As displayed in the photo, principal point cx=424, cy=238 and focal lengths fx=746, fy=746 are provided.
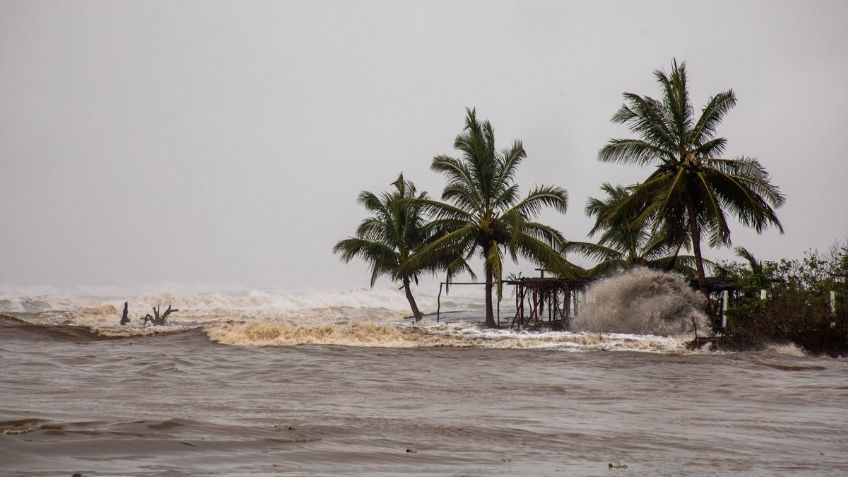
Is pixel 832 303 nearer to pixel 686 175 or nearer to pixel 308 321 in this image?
pixel 686 175

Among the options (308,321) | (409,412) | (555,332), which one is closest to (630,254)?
(555,332)

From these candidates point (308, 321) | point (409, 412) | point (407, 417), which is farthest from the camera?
point (308, 321)

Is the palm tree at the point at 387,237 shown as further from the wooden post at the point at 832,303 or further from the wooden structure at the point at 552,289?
the wooden post at the point at 832,303

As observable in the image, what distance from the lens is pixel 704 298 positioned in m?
25.6

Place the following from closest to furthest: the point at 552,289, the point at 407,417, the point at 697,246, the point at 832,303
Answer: the point at 407,417 < the point at 832,303 < the point at 697,246 < the point at 552,289

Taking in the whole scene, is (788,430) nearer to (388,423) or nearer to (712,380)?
(388,423)

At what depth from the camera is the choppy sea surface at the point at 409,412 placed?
436 cm

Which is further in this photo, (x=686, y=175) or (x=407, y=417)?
(x=686, y=175)

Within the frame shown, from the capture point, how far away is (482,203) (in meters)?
31.6

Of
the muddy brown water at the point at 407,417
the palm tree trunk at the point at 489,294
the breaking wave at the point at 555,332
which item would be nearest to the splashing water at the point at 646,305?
the breaking wave at the point at 555,332

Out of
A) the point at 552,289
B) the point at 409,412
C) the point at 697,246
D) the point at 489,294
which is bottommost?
the point at 409,412

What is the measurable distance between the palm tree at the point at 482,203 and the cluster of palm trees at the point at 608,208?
44 mm

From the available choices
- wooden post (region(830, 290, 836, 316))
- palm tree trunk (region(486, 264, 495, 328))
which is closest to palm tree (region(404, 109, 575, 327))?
palm tree trunk (region(486, 264, 495, 328))

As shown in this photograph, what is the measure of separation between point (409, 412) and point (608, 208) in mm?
22239
